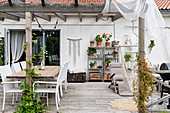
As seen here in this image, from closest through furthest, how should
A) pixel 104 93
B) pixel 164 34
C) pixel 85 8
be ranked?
1. pixel 164 34
2. pixel 85 8
3. pixel 104 93

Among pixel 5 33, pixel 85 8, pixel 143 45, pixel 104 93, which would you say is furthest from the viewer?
pixel 5 33

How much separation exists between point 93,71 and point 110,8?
197 inches

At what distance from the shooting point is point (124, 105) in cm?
450

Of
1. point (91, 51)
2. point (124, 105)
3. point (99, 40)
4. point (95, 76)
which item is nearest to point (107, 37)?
point (99, 40)

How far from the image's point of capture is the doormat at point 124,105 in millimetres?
4223

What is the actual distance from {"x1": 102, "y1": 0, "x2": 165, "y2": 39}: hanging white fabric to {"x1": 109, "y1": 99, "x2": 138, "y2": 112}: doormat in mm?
1941

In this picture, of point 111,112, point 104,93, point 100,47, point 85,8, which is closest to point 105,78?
point 100,47

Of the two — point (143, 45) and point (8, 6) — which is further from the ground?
point (8, 6)

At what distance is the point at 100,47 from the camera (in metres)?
7.91

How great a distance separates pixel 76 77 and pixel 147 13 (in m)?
5.16

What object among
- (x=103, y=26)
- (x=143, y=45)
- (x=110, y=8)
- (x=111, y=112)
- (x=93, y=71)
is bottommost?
(x=111, y=112)

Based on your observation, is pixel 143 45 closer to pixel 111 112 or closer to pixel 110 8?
pixel 110 8

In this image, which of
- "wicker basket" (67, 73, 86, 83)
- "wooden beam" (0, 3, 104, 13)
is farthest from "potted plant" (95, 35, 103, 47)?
"wooden beam" (0, 3, 104, 13)

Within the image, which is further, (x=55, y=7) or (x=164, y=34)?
(x=55, y=7)
